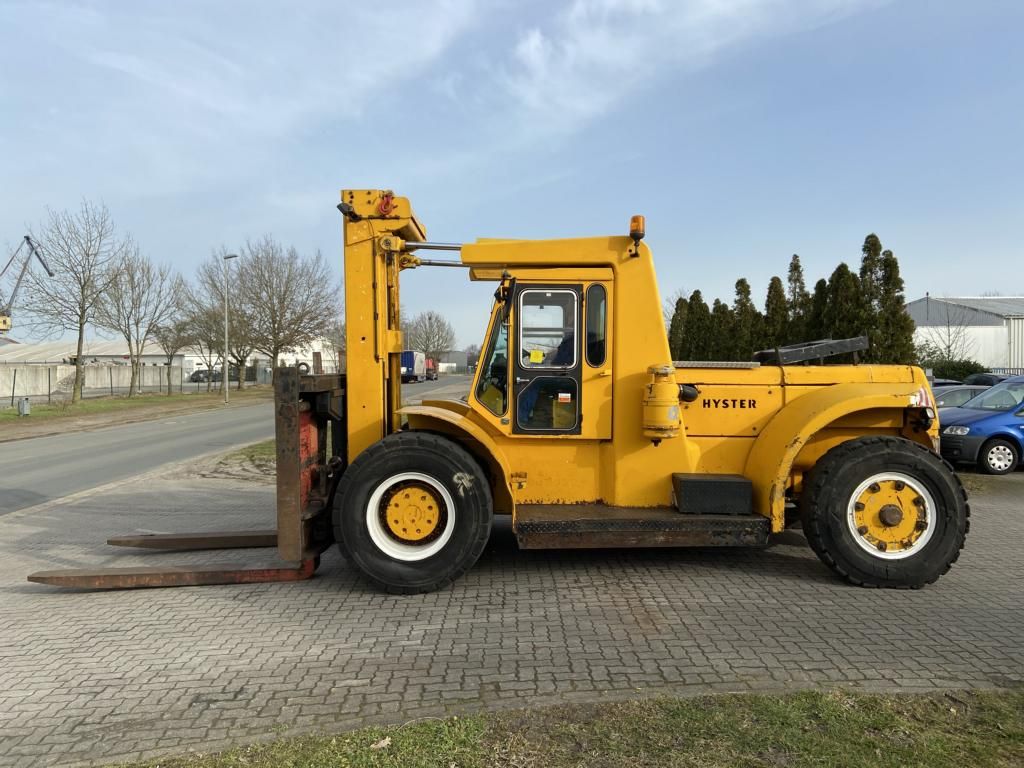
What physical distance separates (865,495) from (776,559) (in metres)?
1.09

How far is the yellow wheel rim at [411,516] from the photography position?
200 inches

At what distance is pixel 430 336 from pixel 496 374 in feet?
269

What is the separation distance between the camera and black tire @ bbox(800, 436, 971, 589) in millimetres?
5055

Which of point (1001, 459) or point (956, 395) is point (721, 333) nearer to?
point (956, 395)

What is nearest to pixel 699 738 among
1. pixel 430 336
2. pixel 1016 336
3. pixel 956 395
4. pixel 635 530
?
pixel 635 530

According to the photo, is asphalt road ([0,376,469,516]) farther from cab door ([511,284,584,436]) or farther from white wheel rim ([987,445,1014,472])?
white wheel rim ([987,445,1014,472])

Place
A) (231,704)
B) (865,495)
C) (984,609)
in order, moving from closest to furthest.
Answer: (231,704) → (984,609) → (865,495)

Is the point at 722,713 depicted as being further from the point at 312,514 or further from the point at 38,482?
the point at 38,482

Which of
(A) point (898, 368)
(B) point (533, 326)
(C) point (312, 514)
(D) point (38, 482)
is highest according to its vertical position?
(B) point (533, 326)

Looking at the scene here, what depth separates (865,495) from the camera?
16.9 feet

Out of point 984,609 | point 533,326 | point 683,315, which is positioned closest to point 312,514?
point 533,326

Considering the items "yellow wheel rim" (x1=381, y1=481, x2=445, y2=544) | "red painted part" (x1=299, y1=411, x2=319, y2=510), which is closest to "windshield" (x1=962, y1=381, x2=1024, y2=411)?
"yellow wheel rim" (x1=381, y1=481, x2=445, y2=544)

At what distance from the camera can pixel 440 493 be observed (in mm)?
5066

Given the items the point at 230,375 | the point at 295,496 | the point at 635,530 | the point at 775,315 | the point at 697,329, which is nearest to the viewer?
the point at 295,496
